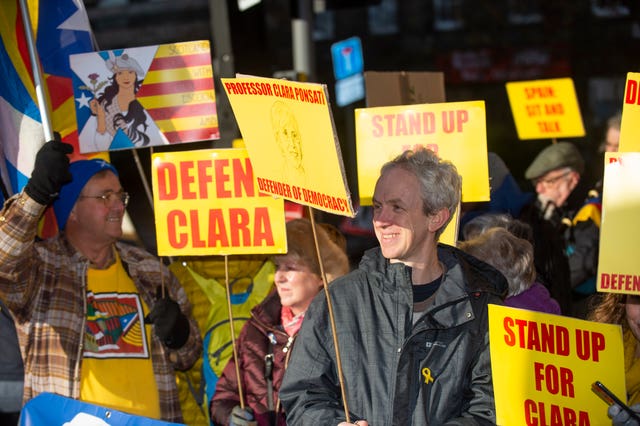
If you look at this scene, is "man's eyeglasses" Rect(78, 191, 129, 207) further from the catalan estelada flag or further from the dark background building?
the dark background building

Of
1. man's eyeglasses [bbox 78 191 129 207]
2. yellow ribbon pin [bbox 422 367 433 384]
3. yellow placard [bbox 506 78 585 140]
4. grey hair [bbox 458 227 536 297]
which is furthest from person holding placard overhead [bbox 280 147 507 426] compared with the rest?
yellow placard [bbox 506 78 585 140]

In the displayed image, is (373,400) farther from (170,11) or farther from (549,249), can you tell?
(170,11)

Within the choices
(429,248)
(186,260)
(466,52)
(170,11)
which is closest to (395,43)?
(466,52)

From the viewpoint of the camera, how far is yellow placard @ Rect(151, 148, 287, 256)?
4.36 m

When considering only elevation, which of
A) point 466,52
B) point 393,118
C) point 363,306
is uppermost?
point 466,52

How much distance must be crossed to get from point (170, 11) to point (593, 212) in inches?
508

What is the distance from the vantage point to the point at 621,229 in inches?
133

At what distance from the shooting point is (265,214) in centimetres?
435

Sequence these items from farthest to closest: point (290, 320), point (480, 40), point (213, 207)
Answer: point (480, 40) < point (213, 207) < point (290, 320)

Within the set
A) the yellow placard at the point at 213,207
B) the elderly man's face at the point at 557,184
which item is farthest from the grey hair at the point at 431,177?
the elderly man's face at the point at 557,184

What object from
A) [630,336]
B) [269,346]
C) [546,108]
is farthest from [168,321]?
[546,108]

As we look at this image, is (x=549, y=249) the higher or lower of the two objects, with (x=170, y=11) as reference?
lower

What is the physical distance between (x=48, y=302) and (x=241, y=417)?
3.19 feet

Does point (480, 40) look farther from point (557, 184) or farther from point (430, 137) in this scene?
point (430, 137)
